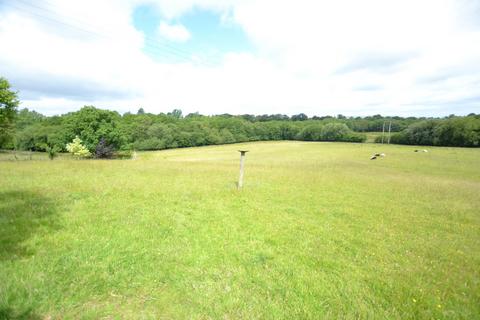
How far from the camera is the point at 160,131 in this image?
3056 inches

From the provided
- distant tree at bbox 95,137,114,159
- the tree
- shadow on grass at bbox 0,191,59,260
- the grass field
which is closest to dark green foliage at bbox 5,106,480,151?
distant tree at bbox 95,137,114,159

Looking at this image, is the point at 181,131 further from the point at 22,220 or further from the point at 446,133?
the point at 446,133

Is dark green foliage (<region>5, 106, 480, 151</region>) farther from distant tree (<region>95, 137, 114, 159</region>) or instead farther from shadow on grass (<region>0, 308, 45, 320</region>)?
shadow on grass (<region>0, 308, 45, 320</region>)

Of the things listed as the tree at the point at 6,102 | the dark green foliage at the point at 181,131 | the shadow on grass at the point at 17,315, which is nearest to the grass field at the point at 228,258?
the shadow on grass at the point at 17,315

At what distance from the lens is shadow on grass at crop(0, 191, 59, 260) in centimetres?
500

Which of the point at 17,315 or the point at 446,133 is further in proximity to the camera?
the point at 446,133

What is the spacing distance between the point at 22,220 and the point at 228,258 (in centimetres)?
618

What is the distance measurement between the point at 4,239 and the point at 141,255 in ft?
10.9

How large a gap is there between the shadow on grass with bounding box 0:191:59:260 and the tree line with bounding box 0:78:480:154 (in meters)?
24.5

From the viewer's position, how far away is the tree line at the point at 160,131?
38.9 meters

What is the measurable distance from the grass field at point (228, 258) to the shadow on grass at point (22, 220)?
0.10 feet

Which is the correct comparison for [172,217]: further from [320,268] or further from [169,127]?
[169,127]

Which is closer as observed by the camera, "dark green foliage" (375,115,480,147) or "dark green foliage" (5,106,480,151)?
"dark green foliage" (5,106,480,151)

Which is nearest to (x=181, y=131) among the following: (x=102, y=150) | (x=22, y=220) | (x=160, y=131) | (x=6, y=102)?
Answer: (x=160, y=131)
